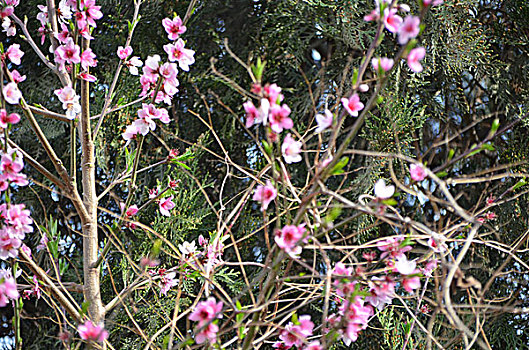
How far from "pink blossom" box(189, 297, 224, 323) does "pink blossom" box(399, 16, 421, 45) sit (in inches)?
14.4

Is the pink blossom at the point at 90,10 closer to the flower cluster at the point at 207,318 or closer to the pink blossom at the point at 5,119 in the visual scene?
the pink blossom at the point at 5,119

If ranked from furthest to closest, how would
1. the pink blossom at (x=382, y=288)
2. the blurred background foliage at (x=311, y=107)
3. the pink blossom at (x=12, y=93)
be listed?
the blurred background foliage at (x=311, y=107) → the pink blossom at (x=12, y=93) → the pink blossom at (x=382, y=288)

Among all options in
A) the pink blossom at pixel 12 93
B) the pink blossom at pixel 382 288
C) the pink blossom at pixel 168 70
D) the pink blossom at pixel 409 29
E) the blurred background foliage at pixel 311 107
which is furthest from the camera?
the blurred background foliage at pixel 311 107

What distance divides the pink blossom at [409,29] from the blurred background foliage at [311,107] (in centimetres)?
90

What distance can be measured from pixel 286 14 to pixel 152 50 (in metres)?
0.53

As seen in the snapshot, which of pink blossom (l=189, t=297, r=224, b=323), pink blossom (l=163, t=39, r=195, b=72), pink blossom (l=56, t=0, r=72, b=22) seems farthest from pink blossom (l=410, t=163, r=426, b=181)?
pink blossom (l=56, t=0, r=72, b=22)

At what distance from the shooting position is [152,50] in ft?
6.40

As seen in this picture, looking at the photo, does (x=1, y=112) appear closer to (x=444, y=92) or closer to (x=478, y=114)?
(x=444, y=92)

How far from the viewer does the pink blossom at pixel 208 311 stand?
0.63m

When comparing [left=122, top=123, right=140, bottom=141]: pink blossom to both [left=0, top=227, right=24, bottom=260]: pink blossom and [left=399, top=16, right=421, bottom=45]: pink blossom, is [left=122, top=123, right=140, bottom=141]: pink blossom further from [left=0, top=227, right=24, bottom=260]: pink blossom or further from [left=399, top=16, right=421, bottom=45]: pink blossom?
[left=399, top=16, right=421, bottom=45]: pink blossom

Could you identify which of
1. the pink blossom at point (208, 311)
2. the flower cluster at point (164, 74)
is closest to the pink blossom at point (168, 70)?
the flower cluster at point (164, 74)

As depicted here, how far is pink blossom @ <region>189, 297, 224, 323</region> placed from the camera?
0.63 m

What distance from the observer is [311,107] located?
1648mm

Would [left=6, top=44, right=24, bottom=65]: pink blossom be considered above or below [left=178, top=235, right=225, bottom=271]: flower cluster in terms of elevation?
above
